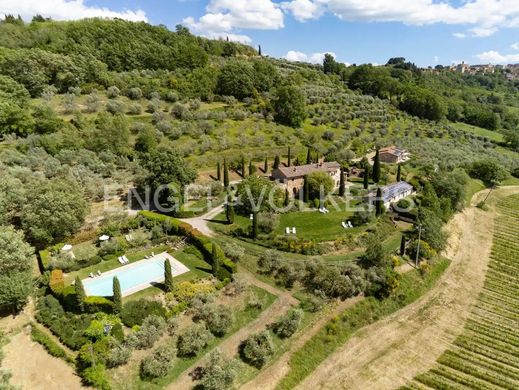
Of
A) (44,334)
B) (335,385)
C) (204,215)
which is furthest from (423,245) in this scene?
(44,334)

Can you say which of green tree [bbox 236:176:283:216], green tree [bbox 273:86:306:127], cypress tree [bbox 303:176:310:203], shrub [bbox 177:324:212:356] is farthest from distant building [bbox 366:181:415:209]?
green tree [bbox 273:86:306:127]

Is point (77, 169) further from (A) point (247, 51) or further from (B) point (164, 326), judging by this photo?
(A) point (247, 51)

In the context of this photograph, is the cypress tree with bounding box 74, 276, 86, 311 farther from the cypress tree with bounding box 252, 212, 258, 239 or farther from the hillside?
the cypress tree with bounding box 252, 212, 258, 239

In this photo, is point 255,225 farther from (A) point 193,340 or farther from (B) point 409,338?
(B) point 409,338

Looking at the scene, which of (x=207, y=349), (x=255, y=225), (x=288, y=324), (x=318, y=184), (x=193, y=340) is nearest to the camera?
(x=193, y=340)

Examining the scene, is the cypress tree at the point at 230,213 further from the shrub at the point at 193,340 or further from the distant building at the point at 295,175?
the shrub at the point at 193,340

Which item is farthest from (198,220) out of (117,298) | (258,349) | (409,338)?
(409,338)
